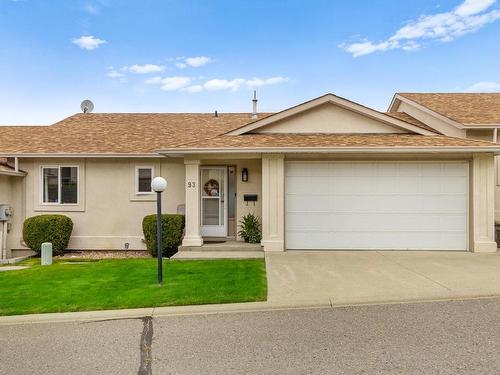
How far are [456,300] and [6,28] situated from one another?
1871cm

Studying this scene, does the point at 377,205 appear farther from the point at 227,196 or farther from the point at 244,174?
the point at 227,196

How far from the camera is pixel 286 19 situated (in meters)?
17.5

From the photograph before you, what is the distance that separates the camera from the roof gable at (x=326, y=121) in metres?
11.2

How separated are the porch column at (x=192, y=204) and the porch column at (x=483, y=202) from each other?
767 centimetres

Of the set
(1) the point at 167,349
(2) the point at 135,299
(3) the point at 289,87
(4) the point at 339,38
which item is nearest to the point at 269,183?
(2) the point at 135,299

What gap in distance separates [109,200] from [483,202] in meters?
11.2

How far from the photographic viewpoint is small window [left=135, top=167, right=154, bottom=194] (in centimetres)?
1207

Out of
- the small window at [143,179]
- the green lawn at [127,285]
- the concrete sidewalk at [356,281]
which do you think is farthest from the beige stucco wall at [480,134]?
the small window at [143,179]

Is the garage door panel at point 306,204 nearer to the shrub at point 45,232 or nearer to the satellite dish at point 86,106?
the shrub at point 45,232

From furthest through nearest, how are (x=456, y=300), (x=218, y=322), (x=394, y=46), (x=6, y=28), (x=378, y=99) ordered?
(x=378, y=99) → (x=394, y=46) → (x=6, y=28) → (x=456, y=300) → (x=218, y=322)

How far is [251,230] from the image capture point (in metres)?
10.8

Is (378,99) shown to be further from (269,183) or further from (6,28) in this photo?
(6,28)

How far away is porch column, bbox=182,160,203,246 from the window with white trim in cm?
426

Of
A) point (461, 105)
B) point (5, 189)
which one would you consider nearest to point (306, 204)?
point (461, 105)
